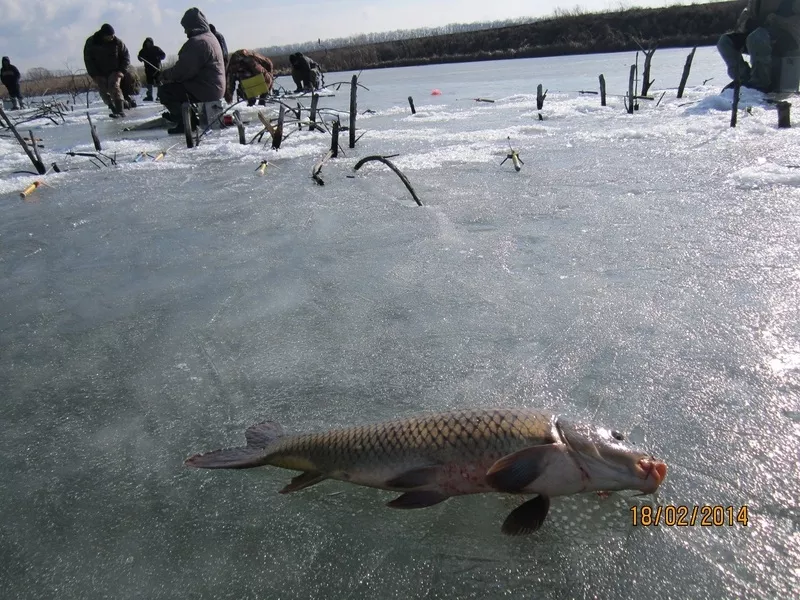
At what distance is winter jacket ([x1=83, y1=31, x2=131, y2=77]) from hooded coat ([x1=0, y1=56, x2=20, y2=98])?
28.6ft

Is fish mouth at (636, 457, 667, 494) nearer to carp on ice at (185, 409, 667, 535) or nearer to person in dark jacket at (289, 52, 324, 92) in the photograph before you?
carp on ice at (185, 409, 667, 535)

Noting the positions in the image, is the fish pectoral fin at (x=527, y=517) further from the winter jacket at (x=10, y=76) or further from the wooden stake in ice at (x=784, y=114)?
the winter jacket at (x=10, y=76)

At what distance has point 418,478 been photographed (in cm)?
186

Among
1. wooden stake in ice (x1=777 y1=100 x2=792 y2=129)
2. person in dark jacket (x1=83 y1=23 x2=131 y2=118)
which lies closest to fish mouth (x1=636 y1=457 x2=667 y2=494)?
wooden stake in ice (x1=777 y1=100 x2=792 y2=129)

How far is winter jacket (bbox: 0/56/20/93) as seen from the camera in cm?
2212

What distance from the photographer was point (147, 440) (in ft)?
7.87

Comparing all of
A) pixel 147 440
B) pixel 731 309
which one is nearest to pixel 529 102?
pixel 731 309

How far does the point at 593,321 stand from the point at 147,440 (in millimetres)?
2194

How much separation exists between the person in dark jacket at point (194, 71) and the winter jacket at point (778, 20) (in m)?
10.8

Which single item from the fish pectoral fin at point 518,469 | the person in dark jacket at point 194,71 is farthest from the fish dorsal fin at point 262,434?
the person in dark jacket at point 194,71

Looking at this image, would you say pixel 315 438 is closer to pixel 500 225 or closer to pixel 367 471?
pixel 367 471

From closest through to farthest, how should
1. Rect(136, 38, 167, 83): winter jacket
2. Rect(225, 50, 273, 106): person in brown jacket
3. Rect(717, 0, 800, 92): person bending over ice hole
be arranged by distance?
Rect(717, 0, 800, 92): person bending over ice hole, Rect(225, 50, 273, 106): person in brown jacket, Rect(136, 38, 167, 83): winter jacket

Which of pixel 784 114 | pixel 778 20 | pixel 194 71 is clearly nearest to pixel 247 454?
pixel 784 114
